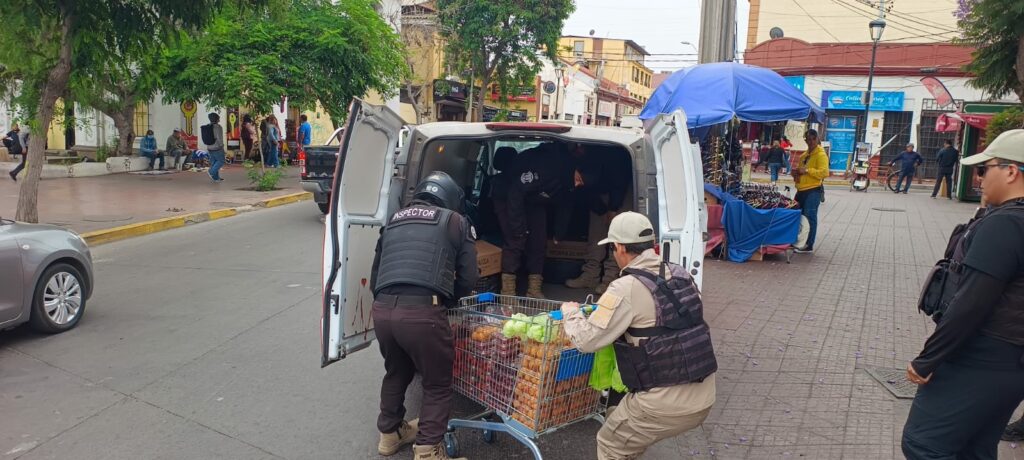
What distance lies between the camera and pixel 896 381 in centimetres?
555

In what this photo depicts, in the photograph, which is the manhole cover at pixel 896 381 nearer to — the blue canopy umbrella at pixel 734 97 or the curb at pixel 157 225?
the blue canopy umbrella at pixel 734 97

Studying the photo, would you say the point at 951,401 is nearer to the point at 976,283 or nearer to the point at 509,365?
the point at 976,283

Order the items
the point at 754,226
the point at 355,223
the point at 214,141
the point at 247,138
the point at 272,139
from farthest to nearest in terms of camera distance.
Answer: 1. the point at 247,138
2. the point at 272,139
3. the point at 214,141
4. the point at 754,226
5. the point at 355,223

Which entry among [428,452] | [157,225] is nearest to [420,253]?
[428,452]

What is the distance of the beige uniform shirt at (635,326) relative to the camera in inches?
124

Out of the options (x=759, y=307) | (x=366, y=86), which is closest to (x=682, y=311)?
(x=759, y=307)

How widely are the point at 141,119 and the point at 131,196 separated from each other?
400 inches

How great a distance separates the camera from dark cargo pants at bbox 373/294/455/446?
368cm

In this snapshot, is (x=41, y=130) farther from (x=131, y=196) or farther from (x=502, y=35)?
(x=502, y=35)

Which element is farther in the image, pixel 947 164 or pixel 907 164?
pixel 907 164

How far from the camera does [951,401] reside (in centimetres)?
293

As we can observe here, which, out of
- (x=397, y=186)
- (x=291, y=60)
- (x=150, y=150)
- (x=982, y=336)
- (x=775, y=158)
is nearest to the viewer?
(x=982, y=336)

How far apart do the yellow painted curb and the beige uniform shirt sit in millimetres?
13154

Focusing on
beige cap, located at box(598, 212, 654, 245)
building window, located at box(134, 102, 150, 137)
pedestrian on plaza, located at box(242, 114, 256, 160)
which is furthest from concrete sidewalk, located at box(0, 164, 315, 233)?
beige cap, located at box(598, 212, 654, 245)
